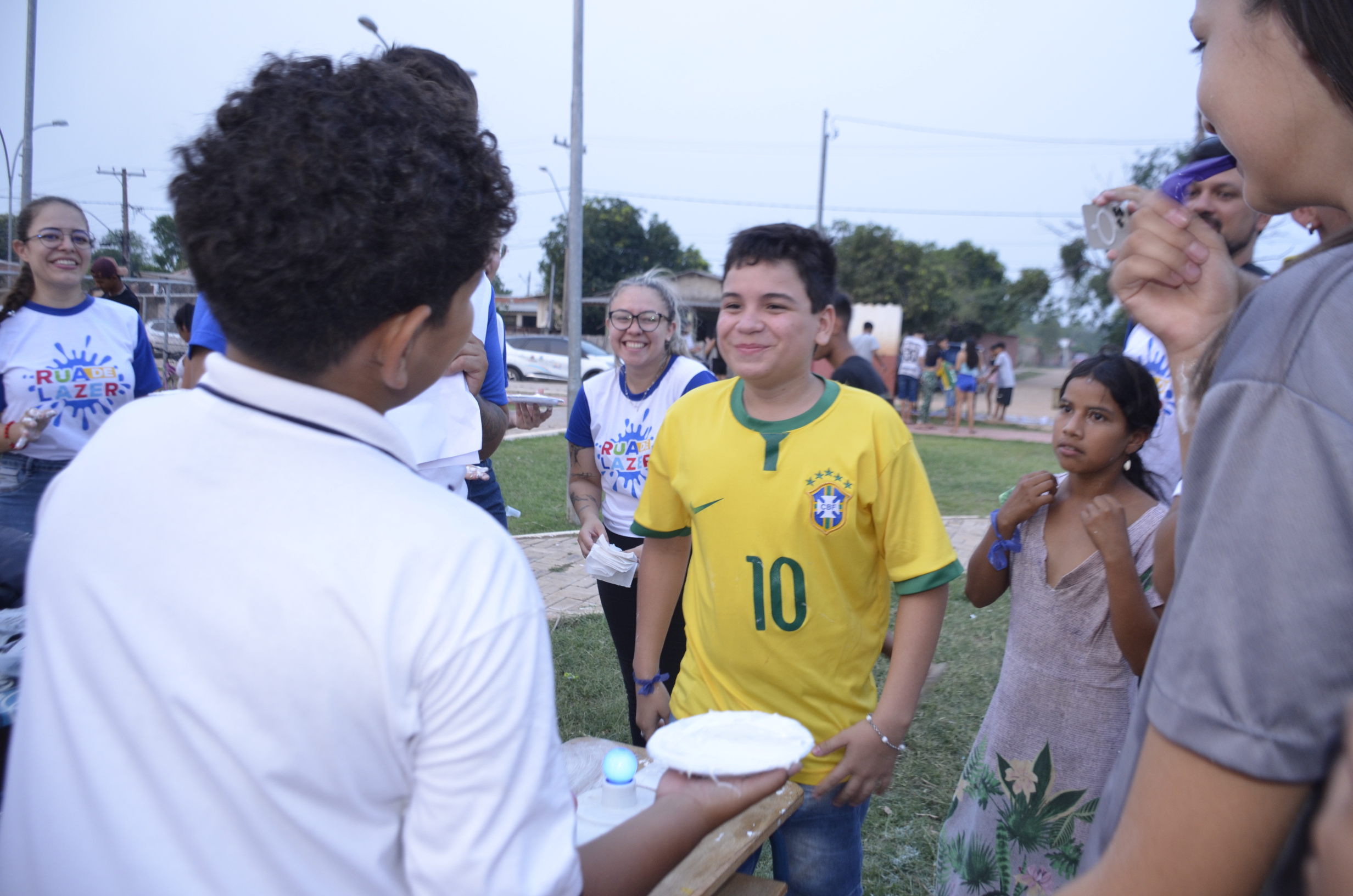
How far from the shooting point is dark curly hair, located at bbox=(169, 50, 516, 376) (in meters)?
0.89

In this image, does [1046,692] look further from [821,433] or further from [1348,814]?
[1348,814]

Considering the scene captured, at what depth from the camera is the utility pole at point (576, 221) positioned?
32.8 ft

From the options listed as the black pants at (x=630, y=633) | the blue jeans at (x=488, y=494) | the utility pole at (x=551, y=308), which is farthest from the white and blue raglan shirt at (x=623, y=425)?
the utility pole at (x=551, y=308)

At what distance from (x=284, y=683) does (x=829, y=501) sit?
1.51m

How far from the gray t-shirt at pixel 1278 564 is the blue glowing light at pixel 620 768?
3.73 ft

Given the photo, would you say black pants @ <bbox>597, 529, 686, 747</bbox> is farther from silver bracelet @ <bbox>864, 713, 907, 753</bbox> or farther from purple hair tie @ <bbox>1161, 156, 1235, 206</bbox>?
purple hair tie @ <bbox>1161, 156, 1235, 206</bbox>

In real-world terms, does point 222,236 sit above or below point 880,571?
above

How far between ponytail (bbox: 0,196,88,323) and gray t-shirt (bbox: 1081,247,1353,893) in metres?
4.58

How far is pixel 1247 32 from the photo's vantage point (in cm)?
84

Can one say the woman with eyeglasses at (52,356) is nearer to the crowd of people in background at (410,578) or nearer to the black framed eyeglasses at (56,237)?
the black framed eyeglasses at (56,237)

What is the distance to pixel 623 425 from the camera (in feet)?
12.1

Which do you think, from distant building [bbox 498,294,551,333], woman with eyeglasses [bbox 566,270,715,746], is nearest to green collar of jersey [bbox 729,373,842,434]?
woman with eyeglasses [bbox 566,270,715,746]

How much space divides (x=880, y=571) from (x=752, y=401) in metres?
0.60

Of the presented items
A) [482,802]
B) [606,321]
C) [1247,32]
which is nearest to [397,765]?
[482,802]
